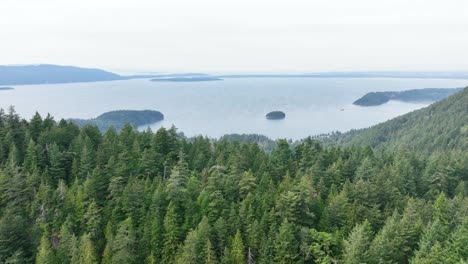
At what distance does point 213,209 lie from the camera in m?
40.1

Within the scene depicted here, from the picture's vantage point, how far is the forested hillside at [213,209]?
34094mm

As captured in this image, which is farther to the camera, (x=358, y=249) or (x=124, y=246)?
(x=124, y=246)

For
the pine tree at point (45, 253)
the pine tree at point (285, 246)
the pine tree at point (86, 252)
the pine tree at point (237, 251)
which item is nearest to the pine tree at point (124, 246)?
the pine tree at point (86, 252)

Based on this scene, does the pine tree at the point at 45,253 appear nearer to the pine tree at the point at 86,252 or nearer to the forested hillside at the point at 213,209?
the forested hillside at the point at 213,209

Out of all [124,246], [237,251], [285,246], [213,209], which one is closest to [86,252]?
[124,246]

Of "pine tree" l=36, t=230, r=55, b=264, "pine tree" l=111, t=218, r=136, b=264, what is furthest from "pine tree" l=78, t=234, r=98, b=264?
"pine tree" l=36, t=230, r=55, b=264

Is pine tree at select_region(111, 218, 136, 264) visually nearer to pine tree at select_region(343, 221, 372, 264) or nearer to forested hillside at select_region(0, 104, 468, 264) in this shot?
forested hillside at select_region(0, 104, 468, 264)

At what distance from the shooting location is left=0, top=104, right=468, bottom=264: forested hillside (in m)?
34.1

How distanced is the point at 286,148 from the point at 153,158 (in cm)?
2090

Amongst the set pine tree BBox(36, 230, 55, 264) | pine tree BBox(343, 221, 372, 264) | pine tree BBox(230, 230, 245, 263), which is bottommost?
pine tree BBox(36, 230, 55, 264)

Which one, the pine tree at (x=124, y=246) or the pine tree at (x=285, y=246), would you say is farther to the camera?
the pine tree at (x=124, y=246)

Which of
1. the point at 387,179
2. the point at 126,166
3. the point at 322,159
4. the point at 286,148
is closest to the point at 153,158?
the point at 126,166

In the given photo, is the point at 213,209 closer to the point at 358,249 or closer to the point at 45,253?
the point at 358,249

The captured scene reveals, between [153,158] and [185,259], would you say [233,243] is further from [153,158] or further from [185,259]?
[153,158]
